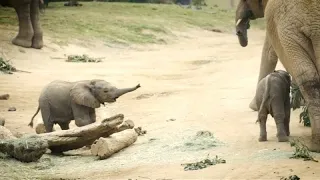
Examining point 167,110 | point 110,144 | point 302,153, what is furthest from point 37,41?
point 302,153

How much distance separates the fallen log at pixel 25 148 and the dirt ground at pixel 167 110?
0.11 meters

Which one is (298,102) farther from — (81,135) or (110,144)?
(81,135)

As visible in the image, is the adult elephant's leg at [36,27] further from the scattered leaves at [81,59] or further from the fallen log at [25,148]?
the fallen log at [25,148]

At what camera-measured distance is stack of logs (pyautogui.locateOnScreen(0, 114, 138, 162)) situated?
820 cm

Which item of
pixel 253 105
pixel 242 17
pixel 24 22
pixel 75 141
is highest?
pixel 242 17

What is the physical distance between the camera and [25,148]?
26.7 feet

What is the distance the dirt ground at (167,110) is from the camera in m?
7.42

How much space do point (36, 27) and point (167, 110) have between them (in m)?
10.0

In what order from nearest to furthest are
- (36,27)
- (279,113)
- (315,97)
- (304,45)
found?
(315,97) → (304,45) → (279,113) → (36,27)

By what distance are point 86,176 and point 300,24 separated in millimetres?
2752

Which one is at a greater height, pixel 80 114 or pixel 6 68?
pixel 80 114

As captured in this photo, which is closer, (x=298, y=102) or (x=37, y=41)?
(x=298, y=102)

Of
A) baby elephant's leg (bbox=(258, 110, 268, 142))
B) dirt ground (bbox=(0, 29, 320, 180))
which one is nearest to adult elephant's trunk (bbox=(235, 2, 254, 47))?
dirt ground (bbox=(0, 29, 320, 180))

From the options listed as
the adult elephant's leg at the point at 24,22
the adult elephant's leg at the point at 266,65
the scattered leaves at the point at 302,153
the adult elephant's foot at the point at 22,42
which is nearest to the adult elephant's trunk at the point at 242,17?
the adult elephant's leg at the point at 266,65
